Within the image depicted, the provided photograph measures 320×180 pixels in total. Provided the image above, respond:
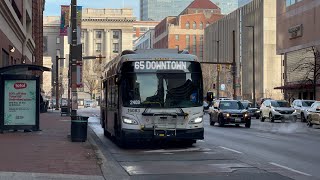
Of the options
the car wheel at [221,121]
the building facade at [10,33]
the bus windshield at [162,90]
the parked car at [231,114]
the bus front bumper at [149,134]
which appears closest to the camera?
the bus front bumper at [149,134]

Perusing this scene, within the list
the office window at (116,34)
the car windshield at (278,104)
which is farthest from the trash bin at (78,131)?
the office window at (116,34)

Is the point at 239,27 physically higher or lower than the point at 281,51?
higher

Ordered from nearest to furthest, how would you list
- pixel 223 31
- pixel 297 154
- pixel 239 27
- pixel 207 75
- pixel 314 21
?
pixel 297 154 < pixel 314 21 < pixel 207 75 < pixel 239 27 < pixel 223 31

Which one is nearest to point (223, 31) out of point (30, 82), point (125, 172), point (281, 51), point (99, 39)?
point (99, 39)

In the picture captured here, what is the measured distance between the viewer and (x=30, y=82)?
23.1 meters

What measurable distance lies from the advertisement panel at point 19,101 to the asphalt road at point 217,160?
460 cm

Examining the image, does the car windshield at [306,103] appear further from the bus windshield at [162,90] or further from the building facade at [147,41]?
the building facade at [147,41]

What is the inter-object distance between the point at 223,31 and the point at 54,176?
4637 inches

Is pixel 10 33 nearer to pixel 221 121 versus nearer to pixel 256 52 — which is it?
pixel 221 121

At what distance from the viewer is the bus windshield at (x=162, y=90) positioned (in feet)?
56.5

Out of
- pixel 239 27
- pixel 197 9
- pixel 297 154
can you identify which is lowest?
pixel 297 154

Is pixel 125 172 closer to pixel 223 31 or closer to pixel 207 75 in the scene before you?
pixel 207 75

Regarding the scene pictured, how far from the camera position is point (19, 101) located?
75.7 ft

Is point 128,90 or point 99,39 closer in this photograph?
point 128,90
